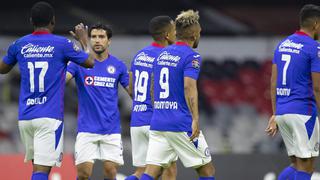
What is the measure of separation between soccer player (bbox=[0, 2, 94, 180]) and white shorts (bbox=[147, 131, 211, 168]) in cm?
97

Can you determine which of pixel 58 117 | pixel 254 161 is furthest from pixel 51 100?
pixel 254 161

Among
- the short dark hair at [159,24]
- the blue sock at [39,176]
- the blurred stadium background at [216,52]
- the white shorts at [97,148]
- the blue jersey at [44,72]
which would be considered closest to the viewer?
the blue sock at [39,176]

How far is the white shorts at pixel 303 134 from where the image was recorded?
1008cm

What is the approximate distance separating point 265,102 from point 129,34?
3346 millimetres

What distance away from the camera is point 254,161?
45.1ft

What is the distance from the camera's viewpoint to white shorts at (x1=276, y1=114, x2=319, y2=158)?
33.1 ft

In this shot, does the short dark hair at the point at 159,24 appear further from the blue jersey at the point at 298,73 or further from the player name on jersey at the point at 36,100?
the player name on jersey at the point at 36,100

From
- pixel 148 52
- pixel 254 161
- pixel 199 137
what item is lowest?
pixel 254 161

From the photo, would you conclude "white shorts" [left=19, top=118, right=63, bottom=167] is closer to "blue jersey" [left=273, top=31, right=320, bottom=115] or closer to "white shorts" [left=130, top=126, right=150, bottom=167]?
"white shorts" [left=130, top=126, right=150, bottom=167]

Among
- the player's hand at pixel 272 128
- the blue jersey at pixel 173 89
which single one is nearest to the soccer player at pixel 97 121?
the blue jersey at pixel 173 89

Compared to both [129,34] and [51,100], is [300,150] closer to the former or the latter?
[51,100]

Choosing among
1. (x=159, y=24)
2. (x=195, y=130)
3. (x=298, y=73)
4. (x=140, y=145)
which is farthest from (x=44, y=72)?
(x=298, y=73)

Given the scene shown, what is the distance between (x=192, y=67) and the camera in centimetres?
969

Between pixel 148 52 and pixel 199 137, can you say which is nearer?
pixel 199 137
